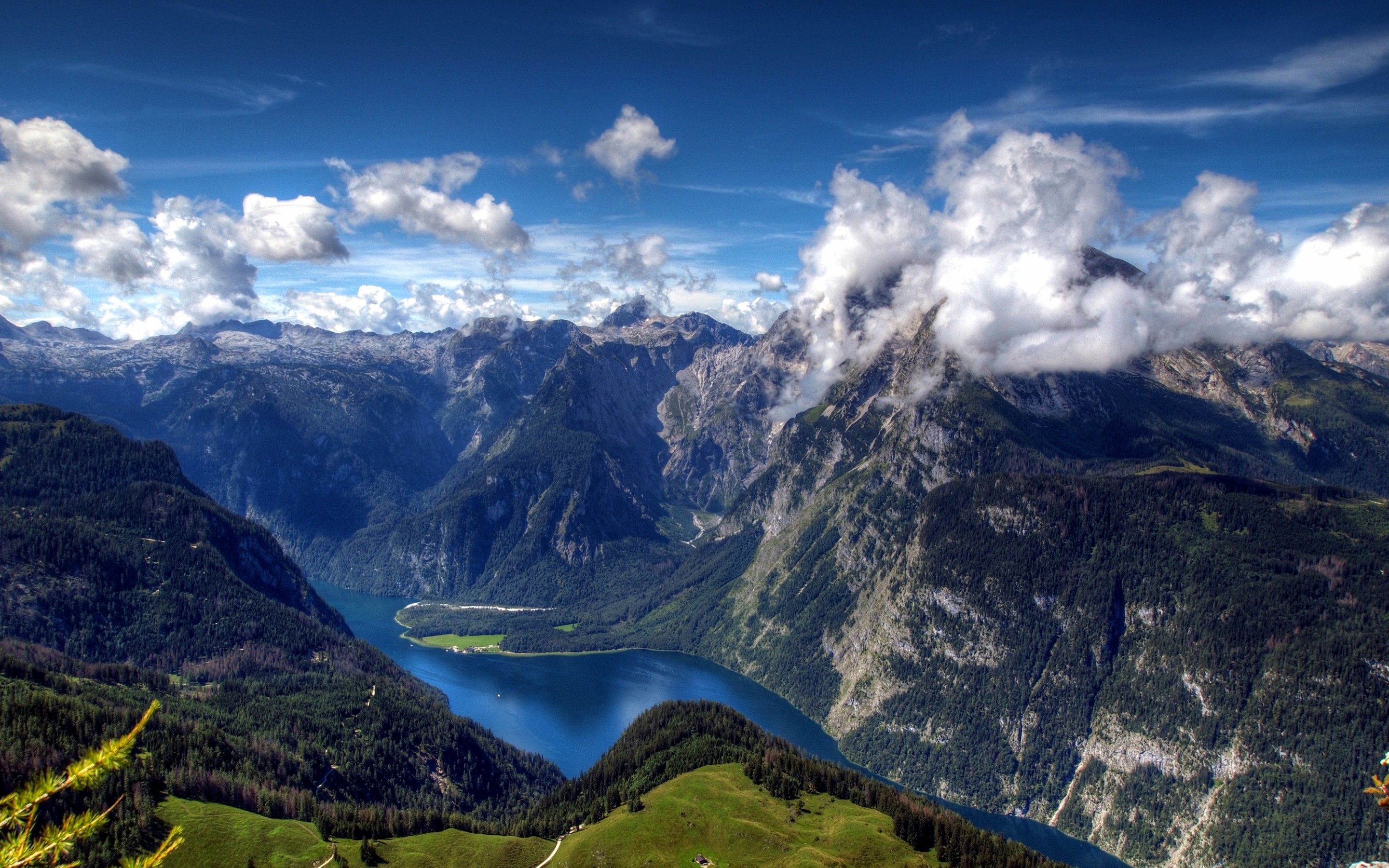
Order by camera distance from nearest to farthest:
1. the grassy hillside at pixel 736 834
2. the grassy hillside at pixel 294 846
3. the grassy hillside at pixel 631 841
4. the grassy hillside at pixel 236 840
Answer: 1. the grassy hillside at pixel 236 840
2. the grassy hillside at pixel 294 846
3. the grassy hillside at pixel 631 841
4. the grassy hillside at pixel 736 834

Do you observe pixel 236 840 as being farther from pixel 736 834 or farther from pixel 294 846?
pixel 736 834

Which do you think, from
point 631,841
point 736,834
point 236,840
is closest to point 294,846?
point 236,840

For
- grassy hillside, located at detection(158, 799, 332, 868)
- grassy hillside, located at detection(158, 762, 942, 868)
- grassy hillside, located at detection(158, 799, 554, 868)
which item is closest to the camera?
grassy hillside, located at detection(158, 799, 332, 868)

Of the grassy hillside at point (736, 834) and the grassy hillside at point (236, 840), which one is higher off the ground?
the grassy hillside at point (736, 834)

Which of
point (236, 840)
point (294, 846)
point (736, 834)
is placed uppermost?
point (736, 834)

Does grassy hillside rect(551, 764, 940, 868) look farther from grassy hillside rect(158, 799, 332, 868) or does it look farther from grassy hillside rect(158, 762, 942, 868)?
grassy hillside rect(158, 799, 332, 868)

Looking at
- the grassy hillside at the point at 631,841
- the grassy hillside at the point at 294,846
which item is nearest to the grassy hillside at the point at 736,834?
the grassy hillside at the point at 631,841

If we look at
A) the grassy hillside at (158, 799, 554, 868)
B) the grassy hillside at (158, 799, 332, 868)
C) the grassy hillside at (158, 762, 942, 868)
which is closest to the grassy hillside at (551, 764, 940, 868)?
the grassy hillside at (158, 762, 942, 868)

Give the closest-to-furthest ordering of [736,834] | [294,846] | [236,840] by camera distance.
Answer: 1. [236,840]
2. [294,846]
3. [736,834]

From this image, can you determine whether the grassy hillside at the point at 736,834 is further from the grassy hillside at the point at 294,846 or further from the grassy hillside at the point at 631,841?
the grassy hillside at the point at 294,846
